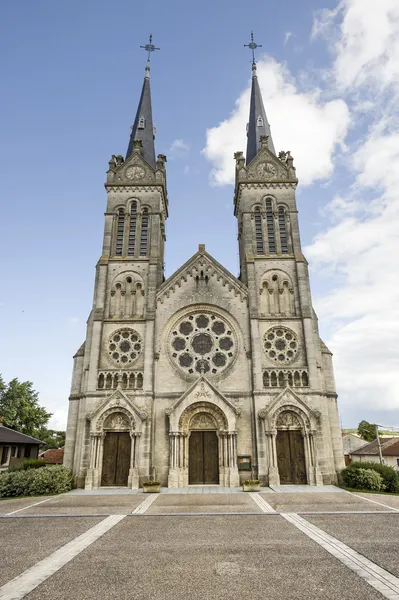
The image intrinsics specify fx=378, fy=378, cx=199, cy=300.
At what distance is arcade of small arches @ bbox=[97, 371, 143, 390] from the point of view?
1088 inches

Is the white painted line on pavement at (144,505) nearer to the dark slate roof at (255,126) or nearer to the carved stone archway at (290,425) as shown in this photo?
the carved stone archway at (290,425)

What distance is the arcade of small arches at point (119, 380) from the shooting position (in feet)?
90.6

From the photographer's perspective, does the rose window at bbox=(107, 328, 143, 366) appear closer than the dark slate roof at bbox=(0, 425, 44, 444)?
Yes

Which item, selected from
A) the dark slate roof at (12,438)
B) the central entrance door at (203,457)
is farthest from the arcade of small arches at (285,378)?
the dark slate roof at (12,438)

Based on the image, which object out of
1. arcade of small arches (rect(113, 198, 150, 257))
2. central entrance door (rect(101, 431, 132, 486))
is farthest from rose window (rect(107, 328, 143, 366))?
arcade of small arches (rect(113, 198, 150, 257))

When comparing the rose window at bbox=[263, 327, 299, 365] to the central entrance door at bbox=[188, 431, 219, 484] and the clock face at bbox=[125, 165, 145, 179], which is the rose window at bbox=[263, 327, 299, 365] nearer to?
the central entrance door at bbox=[188, 431, 219, 484]

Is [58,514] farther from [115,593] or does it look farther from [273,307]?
[273,307]

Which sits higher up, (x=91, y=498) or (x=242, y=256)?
(x=242, y=256)

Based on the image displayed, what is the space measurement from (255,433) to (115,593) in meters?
19.6

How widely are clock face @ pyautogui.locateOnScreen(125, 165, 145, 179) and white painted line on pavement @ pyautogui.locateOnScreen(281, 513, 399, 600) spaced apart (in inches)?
1185

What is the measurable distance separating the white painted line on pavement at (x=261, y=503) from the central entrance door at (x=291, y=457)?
14.7 ft

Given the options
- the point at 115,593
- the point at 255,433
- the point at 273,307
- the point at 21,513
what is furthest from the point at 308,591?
the point at 273,307

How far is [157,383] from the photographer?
27.8 metres

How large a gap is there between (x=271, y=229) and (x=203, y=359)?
12935 mm
